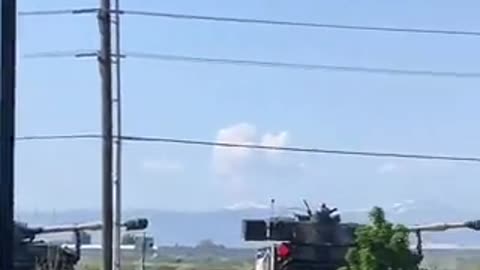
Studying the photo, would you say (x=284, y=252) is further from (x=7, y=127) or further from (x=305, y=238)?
(x=7, y=127)

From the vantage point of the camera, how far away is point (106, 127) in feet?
79.3

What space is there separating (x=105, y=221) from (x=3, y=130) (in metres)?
17.7

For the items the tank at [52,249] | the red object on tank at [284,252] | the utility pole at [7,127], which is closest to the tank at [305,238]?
the red object on tank at [284,252]

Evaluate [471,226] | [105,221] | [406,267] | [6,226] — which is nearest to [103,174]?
[105,221]

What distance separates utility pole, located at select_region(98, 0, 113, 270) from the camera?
78.3 feet

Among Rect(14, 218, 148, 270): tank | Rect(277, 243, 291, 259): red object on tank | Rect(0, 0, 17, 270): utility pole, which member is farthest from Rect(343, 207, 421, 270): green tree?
Rect(0, 0, 17, 270): utility pole

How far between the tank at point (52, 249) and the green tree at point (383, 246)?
427 cm

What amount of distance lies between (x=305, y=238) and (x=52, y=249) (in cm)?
452

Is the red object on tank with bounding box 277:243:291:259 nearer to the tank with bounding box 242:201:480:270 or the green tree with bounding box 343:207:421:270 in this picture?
the tank with bounding box 242:201:480:270

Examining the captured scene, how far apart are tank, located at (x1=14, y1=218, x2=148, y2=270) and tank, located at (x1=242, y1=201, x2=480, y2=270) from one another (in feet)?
9.62

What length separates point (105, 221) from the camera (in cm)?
2386

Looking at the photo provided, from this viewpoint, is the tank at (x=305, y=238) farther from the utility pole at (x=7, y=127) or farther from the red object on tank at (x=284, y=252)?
the utility pole at (x=7, y=127)

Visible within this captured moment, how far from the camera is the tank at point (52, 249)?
1939cm

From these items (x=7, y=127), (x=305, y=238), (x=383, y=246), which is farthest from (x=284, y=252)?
(x=7, y=127)
